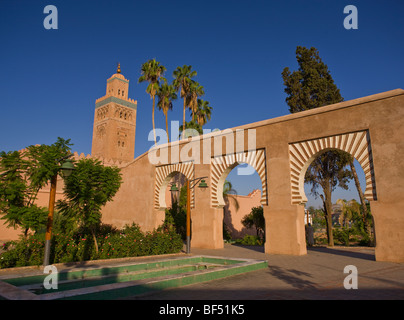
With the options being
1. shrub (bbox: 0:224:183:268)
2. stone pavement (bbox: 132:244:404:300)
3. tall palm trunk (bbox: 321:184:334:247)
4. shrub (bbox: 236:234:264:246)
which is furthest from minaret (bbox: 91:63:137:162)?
stone pavement (bbox: 132:244:404:300)

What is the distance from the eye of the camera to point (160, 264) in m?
9.13

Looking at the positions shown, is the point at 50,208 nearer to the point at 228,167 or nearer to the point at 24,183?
the point at 24,183

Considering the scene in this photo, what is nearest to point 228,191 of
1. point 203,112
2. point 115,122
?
point 203,112

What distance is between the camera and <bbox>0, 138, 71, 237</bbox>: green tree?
952 centimetres

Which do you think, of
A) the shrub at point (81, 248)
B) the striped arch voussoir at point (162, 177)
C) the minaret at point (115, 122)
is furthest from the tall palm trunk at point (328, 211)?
the minaret at point (115, 122)

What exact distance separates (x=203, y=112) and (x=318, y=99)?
10.8 meters

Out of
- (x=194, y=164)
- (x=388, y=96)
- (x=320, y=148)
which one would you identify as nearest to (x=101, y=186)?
(x=194, y=164)

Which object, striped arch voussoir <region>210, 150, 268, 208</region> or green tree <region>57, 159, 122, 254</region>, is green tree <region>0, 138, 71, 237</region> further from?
striped arch voussoir <region>210, 150, 268, 208</region>

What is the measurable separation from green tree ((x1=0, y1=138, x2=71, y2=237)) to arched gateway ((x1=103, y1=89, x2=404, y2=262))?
24.7 ft

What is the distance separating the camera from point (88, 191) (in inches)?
434

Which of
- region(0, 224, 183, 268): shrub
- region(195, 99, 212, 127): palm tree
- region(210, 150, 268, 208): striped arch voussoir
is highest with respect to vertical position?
region(195, 99, 212, 127): palm tree

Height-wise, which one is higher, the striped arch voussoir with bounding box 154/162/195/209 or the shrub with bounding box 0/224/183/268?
the striped arch voussoir with bounding box 154/162/195/209

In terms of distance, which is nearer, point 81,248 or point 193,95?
point 81,248

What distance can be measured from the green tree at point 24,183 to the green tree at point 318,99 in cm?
1454
